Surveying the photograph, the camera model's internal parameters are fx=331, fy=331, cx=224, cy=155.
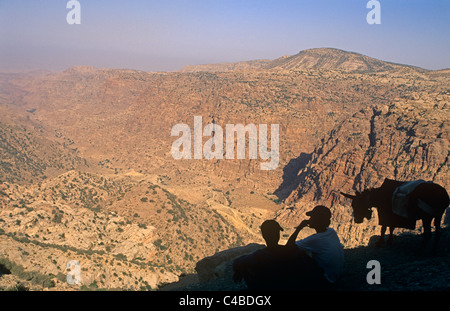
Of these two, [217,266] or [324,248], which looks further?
[217,266]

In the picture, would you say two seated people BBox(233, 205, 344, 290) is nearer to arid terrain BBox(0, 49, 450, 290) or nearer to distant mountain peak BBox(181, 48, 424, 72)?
arid terrain BBox(0, 49, 450, 290)

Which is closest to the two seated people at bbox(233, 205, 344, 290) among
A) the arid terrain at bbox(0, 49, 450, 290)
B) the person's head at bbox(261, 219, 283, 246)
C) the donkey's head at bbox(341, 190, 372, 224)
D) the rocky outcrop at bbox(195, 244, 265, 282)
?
the person's head at bbox(261, 219, 283, 246)

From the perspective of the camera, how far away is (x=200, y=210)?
41.4 metres

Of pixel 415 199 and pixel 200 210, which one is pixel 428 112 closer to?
pixel 200 210

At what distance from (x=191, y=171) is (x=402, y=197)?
69.8 metres

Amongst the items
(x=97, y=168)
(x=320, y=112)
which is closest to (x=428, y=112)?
(x=320, y=112)

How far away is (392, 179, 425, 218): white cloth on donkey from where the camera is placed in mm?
9017

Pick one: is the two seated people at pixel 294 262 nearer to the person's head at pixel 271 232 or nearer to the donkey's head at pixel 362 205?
the person's head at pixel 271 232

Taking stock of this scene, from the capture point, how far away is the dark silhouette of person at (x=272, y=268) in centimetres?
658

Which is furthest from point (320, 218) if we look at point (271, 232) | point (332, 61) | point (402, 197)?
point (332, 61)

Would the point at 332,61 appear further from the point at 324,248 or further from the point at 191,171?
the point at 324,248

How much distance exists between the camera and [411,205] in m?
9.05

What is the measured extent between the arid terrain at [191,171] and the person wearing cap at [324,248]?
1116 centimetres
